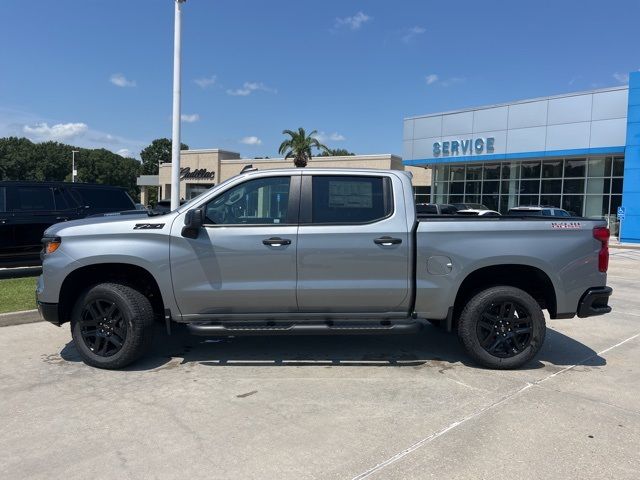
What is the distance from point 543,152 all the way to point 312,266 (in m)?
27.1

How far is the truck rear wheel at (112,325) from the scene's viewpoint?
16.3 ft

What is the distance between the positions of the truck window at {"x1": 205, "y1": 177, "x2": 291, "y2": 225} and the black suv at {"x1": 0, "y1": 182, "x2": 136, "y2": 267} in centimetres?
649

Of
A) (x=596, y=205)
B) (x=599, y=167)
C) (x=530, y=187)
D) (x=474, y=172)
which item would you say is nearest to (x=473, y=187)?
(x=474, y=172)

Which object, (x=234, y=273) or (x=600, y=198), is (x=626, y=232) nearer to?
(x=600, y=198)

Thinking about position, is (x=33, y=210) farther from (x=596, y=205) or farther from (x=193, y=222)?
(x=596, y=205)

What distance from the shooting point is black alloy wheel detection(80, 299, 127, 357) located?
16.6 ft

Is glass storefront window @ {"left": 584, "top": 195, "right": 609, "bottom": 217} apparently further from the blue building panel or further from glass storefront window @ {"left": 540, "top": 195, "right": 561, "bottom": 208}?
the blue building panel

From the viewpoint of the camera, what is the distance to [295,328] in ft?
16.1

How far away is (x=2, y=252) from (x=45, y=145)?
104597 millimetres

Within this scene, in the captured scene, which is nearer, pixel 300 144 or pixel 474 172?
pixel 474 172

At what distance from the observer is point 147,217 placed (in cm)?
514

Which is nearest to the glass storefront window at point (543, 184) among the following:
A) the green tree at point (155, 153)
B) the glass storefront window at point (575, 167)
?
the glass storefront window at point (575, 167)

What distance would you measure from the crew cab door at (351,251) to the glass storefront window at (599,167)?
27.2 metres

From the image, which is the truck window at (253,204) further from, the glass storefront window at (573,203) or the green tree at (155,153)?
the green tree at (155,153)
